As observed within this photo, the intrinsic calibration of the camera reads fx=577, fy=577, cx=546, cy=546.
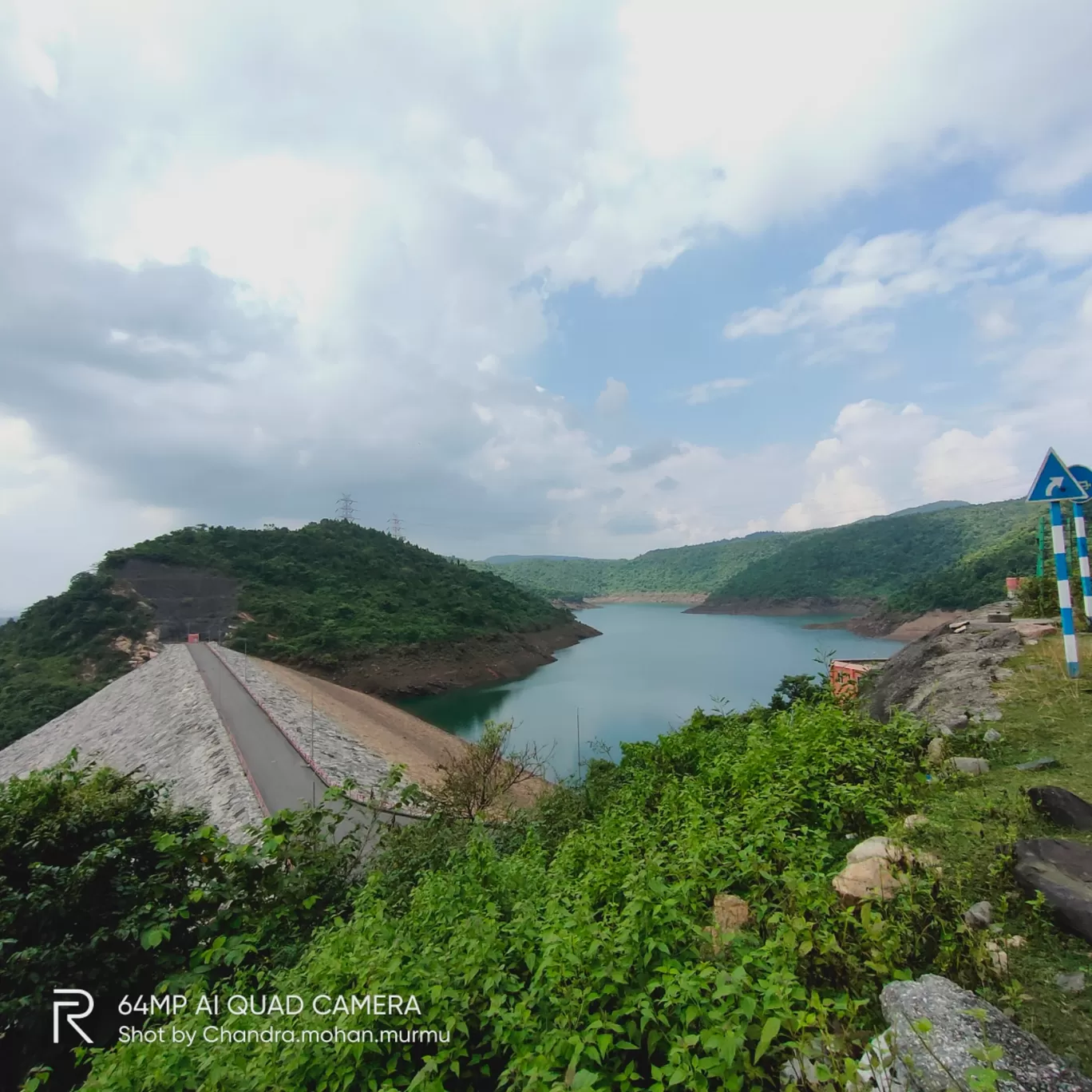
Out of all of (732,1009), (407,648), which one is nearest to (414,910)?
(732,1009)

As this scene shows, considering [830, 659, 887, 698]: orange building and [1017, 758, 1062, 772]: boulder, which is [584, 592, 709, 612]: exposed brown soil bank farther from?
[1017, 758, 1062, 772]: boulder

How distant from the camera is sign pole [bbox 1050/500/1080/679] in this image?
20.1 feet

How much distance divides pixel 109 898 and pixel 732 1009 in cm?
415

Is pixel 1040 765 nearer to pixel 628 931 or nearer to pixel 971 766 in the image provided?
pixel 971 766

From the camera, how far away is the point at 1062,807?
10.8ft

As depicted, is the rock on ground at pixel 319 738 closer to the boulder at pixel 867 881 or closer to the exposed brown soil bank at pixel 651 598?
the boulder at pixel 867 881

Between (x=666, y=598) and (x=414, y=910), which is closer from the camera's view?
(x=414, y=910)

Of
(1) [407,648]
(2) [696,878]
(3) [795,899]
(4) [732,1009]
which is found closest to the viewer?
(4) [732,1009]

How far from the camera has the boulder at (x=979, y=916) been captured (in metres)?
2.51

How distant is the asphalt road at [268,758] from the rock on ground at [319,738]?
0.39 meters

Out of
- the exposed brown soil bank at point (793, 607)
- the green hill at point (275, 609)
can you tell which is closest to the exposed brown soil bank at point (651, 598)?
the exposed brown soil bank at point (793, 607)

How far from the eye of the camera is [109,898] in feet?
12.8

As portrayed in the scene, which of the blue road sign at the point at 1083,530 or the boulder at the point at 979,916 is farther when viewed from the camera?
the blue road sign at the point at 1083,530

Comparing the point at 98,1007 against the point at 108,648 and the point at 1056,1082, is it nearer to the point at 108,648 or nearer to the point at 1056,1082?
the point at 1056,1082
